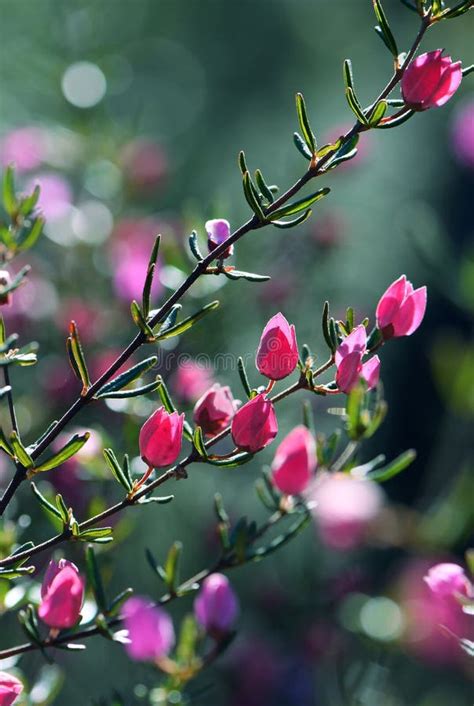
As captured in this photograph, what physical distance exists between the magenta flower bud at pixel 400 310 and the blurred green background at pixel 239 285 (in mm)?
283

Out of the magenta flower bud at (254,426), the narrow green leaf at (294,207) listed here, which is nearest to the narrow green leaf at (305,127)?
the narrow green leaf at (294,207)

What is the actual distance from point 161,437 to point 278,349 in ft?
0.26

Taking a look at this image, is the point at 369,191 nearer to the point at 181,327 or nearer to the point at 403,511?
the point at 403,511

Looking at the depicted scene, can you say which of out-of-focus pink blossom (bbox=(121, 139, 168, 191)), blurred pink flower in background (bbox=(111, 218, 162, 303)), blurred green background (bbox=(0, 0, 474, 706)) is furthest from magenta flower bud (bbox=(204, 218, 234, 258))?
out-of-focus pink blossom (bbox=(121, 139, 168, 191))

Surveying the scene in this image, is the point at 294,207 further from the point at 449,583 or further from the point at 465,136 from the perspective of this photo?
the point at 465,136

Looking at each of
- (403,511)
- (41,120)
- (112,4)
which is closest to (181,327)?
(403,511)

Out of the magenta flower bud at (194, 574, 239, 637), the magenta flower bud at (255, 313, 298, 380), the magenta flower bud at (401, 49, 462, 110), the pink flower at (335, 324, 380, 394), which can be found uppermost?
the magenta flower bud at (401, 49, 462, 110)

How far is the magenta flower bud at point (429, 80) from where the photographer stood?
0.44 meters

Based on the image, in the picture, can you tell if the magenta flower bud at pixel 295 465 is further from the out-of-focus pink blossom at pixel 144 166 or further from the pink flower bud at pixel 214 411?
the out-of-focus pink blossom at pixel 144 166

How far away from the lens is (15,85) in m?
1.80

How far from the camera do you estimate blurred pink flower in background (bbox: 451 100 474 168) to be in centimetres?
132

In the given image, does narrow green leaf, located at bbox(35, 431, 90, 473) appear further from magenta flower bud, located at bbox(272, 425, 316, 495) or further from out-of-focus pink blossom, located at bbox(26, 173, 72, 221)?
out-of-focus pink blossom, located at bbox(26, 173, 72, 221)

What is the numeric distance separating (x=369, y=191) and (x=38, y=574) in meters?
1.39

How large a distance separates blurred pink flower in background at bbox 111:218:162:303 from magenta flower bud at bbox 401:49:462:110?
1.66ft
